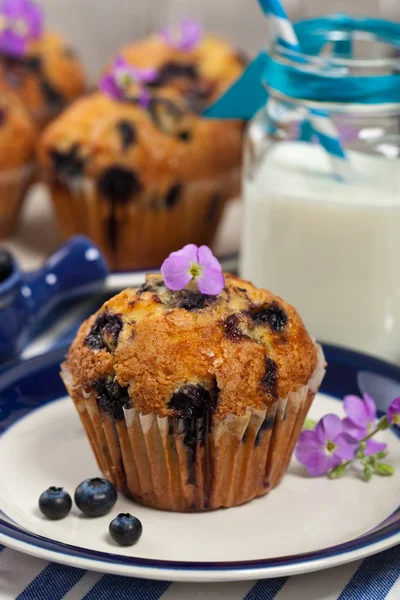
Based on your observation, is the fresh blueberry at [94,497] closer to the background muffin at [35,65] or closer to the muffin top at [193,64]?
the muffin top at [193,64]

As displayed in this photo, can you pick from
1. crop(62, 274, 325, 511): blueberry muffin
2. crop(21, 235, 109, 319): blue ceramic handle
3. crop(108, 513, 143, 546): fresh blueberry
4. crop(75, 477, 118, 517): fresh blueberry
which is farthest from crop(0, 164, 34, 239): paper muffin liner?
crop(108, 513, 143, 546): fresh blueberry

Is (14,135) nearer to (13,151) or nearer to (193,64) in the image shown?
(13,151)

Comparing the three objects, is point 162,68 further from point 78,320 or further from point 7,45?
point 78,320

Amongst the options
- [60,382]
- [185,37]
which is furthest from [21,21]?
[60,382]

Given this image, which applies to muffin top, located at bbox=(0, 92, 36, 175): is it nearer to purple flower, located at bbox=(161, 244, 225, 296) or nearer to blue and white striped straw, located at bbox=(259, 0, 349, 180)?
blue and white striped straw, located at bbox=(259, 0, 349, 180)

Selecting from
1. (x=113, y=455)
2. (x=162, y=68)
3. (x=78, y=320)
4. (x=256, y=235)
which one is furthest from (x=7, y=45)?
(x=113, y=455)

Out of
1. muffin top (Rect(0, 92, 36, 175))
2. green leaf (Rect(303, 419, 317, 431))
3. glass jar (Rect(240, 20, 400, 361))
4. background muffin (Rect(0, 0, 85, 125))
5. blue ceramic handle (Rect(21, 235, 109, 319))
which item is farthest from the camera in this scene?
background muffin (Rect(0, 0, 85, 125))
